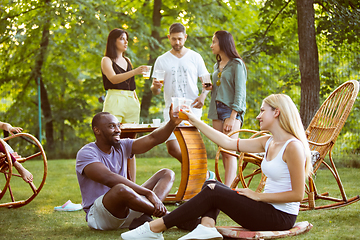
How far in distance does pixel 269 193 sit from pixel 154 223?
0.73m

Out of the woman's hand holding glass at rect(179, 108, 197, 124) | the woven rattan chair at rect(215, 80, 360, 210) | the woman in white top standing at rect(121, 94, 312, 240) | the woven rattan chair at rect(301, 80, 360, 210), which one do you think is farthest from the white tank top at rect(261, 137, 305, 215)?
the woven rattan chair at rect(301, 80, 360, 210)

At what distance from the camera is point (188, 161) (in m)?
3.75

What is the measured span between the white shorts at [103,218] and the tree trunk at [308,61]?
389cm

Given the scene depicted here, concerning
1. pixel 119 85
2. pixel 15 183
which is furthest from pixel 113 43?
pixel 15 183

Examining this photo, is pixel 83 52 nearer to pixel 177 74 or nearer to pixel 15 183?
pixel 15 183

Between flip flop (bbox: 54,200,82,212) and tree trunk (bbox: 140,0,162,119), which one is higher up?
tree trunk (bbox: 140,0,162,119)

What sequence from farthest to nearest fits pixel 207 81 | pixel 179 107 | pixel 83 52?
pixel 83 52 → pixel 207 81 → pixel 179 107

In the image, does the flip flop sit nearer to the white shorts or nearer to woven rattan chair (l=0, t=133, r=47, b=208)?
woven rattan chair (l=0, t=133, r=47, b=208)

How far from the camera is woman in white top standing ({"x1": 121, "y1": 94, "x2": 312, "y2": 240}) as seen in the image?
2.34 meters

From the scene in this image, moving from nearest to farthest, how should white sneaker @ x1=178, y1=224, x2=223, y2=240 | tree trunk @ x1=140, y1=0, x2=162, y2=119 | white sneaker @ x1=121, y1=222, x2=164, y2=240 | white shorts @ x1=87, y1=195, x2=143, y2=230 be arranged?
white sneaker @ x1=178, y1=224, x2=223, y2=240, white sneaker @ x1=121, y1=222, x2=164, y2=240, white shorts @ x1=87, y1=195, x2=143, y2=230, tree trunk @ x1=140, y1=0, x2=162, y2=119

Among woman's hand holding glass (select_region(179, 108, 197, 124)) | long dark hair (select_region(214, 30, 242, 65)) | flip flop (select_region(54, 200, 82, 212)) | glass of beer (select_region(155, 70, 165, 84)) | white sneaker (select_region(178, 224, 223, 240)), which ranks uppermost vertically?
long dark hair (select_region(214, 30, 242, 65))

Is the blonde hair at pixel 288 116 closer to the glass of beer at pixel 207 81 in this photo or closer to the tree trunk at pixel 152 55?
the glass of beer at pixel 207 81

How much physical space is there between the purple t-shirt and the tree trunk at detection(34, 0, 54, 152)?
7028 mm

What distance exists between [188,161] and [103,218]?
3.82 feet
